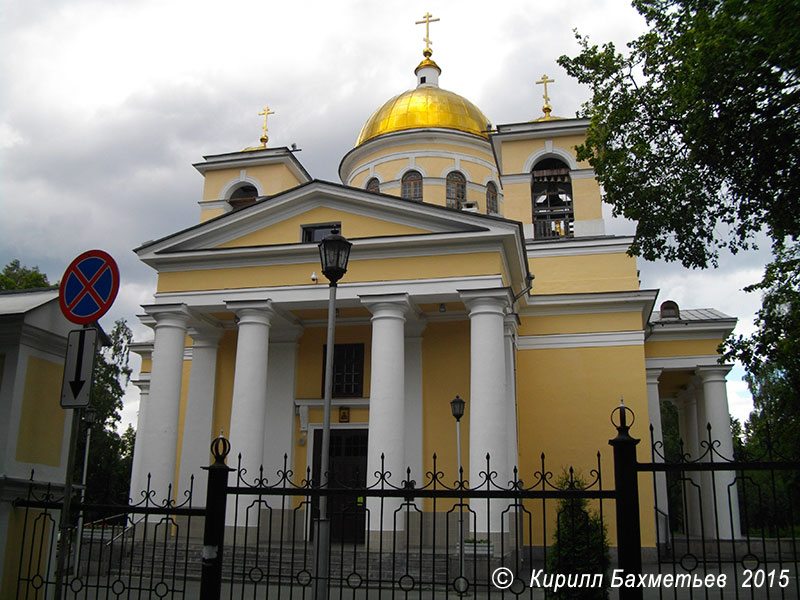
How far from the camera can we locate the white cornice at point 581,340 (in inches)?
720

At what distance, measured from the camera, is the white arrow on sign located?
500 centimetres

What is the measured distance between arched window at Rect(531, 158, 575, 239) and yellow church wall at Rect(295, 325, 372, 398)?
5940 mm

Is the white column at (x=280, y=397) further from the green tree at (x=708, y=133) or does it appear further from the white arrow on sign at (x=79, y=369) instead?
the white arrow on sign at (x=79, y=369)

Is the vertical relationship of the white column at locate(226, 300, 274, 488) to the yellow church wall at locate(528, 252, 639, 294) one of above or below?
below

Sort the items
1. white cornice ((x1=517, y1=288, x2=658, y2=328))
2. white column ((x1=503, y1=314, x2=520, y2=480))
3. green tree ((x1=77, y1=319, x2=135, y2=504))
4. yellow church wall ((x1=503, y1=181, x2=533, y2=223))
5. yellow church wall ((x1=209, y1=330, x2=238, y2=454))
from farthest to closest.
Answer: green tree ((x1=77, y1=319, x2=135, y2=504)), yellow church wall ((x1=503, y1=181, x2=533, y2=223)), white cornice ((x1=517, y1=288, x2=658, y2=328)), yellow church wall ((x1=209, y1=330, x2=238, y2=454)), white column ((x1=503, y1=314, x2=520, y2=480))

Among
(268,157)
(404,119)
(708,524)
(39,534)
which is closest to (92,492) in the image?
(268,157)

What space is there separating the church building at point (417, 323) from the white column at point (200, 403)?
0.05m

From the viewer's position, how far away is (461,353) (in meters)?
17.0

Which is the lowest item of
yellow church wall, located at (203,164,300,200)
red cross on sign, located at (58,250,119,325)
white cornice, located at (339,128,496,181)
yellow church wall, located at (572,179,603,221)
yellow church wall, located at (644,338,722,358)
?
red cross on sign, located at (58,250,119,325)

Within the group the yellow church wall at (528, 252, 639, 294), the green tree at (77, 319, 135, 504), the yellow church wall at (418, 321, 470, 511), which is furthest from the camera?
the green tree at (77, 319, 135, 504)

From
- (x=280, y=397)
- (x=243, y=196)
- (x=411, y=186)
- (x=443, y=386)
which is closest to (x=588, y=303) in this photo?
(x=443, y=386)

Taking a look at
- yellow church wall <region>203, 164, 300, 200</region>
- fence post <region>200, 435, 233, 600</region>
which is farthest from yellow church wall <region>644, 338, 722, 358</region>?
fence post <region>200, 435, 233, 600</region>

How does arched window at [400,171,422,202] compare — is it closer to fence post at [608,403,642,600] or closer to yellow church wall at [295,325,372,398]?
yellow church wall at [295,325,372,398]

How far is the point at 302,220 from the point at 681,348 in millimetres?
11867
